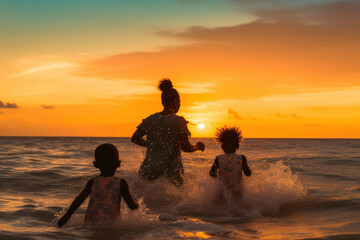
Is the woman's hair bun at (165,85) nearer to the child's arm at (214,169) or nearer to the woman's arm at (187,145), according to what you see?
the woman's arm at (187,145)

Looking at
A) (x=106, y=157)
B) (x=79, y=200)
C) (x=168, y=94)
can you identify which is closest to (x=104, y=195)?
(x=79, y=200)

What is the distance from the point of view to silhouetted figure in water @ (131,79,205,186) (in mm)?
6133

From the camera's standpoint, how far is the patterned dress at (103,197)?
4.31m

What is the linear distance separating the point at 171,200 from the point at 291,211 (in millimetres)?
2153

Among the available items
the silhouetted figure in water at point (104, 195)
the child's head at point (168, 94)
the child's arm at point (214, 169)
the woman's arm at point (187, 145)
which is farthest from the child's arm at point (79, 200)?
the child's arm at point (214, 169)

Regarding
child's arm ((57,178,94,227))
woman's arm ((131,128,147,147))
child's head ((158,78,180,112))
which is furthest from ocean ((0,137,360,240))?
child's head ((158,78,180,112))

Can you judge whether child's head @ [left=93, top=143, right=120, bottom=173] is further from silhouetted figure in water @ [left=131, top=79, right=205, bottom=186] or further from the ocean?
silhouetted figure in water @ [left=131, top=79, right=205, bottom=186]

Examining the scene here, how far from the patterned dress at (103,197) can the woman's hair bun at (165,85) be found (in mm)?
2295

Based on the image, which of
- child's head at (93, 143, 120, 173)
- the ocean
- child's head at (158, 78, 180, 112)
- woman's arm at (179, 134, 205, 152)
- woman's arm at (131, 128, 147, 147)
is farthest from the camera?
woman's arm at (131, 128, 147, 147)

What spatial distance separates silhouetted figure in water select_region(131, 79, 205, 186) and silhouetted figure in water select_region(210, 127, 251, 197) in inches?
19.2

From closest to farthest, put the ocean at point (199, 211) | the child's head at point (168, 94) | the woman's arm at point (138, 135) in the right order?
the ocean at point (199, 211) → the child's head at point (168, 94) → the woman's arm at point (138, 135)

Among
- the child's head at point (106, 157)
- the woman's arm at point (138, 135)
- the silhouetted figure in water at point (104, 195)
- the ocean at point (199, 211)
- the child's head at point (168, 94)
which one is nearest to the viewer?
the child's head at point (106, 157)

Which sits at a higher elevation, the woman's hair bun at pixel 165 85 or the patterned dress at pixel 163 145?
the woman's hair bun at pixel 165 85

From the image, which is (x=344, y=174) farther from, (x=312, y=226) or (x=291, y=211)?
(x=312, y=226)
